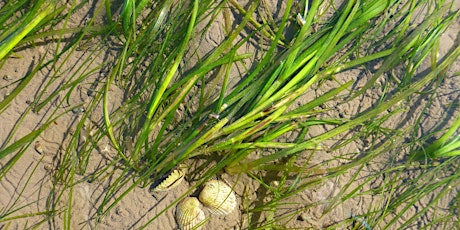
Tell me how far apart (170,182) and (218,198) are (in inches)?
8.3

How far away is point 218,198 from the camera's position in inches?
87.1

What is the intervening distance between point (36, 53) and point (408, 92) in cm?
155

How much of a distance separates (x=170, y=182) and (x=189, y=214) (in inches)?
6.0

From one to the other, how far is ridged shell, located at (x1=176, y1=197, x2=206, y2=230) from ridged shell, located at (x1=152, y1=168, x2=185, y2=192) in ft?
→ 0.31

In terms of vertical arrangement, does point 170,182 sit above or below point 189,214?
above

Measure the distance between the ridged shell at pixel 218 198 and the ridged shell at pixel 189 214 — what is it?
4cm

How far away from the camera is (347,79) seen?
7.98 ft

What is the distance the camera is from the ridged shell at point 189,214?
2184 mm

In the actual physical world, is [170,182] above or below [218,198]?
above

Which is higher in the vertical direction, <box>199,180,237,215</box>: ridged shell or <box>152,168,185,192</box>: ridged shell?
<box>152,168,185,192</box>: ridged shell

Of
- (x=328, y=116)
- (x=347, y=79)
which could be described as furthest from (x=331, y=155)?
(x=347, y=79)

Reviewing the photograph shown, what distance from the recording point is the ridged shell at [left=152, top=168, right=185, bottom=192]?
2166mm

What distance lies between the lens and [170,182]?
7.11 feet

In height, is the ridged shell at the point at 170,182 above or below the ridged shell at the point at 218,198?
above
